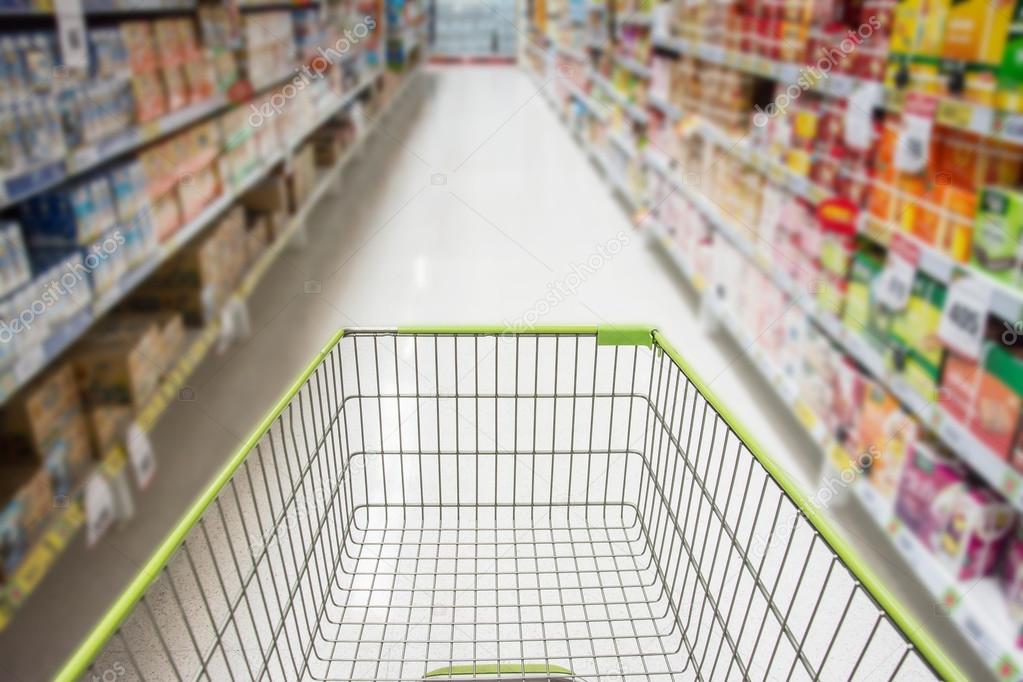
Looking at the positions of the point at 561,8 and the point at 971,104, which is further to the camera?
the point at 561,8

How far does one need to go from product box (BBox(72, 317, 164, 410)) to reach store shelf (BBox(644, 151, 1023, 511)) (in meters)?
2.15

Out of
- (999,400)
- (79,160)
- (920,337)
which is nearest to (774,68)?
(920,337)

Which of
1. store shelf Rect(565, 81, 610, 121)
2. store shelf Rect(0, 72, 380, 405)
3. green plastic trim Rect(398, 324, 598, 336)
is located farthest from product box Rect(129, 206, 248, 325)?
store shelf Rect(565, 81, 610, 121)

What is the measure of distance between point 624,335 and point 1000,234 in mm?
916

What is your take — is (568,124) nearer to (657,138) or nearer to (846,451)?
(657,138)

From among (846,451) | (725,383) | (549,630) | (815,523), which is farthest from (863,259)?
(815,523)

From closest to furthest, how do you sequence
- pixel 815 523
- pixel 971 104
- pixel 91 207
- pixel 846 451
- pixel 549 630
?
pixel 815 523, pixel 549 630, pixel 971 104, pixel 91 207, pixel 846 451

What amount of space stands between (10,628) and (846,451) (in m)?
2.25

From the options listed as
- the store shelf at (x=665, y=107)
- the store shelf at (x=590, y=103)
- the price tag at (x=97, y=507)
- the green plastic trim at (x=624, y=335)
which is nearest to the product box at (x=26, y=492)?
the price tag at (x=97, y=507)

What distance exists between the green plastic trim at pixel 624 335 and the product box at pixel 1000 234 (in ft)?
2.83

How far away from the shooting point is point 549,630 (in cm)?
123

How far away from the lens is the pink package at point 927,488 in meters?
1.67

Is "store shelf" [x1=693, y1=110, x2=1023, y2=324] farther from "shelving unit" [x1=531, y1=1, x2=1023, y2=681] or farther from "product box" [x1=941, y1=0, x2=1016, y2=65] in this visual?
"product box" [x1=941, y1=0, x2=1016, y2=65]

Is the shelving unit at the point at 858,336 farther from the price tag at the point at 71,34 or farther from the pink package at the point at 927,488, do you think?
the price tag at the point at 71,34
